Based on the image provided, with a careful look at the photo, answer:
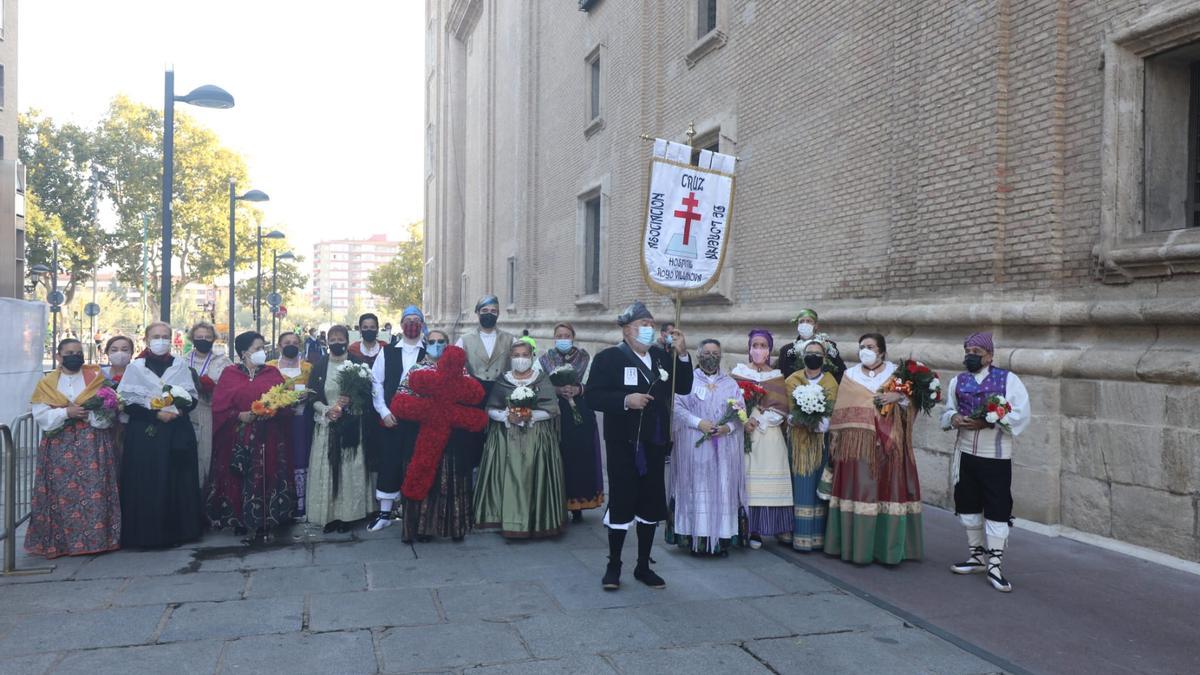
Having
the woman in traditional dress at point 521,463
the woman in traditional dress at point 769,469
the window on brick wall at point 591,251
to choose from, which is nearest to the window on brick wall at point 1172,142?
the woman in traditional dress at point 769,469

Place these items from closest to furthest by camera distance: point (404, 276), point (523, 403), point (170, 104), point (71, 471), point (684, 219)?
1. point (71, 471)
2. point (684, 219)
3. point (523, 403)
4. point (170, 104)
5. point (404, 276)

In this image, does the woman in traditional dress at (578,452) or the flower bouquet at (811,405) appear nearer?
the flower bouquet at (811,405)

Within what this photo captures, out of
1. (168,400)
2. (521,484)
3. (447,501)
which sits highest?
(168,400)

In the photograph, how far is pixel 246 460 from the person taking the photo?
7.60 metres

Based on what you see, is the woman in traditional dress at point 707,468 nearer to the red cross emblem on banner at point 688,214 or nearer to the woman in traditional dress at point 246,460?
the red cross emblem on banner at point 688,214

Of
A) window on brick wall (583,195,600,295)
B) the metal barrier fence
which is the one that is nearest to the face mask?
the metal barrier fence

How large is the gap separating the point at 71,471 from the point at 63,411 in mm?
503

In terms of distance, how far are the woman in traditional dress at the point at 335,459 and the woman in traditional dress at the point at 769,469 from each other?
11.6 feet

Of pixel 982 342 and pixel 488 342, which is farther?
pixel 488 342

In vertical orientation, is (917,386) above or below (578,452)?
above

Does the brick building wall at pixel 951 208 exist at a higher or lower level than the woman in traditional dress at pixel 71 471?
higher

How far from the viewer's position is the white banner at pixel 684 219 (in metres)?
7.07

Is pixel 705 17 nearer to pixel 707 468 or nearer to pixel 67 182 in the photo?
pixel 707 468

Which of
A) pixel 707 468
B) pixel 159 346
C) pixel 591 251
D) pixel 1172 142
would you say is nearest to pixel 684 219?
pixel 707 468
